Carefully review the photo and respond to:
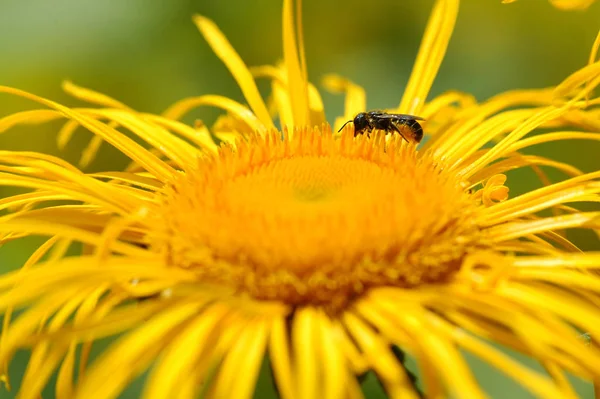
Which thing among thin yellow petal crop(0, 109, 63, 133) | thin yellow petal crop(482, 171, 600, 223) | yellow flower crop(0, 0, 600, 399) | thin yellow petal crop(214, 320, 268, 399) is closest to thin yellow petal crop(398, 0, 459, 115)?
yellow flower crop(0, 0, 600, 399)

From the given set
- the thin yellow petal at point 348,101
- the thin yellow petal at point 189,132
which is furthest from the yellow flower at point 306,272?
the thin yellow petal at point 348,101

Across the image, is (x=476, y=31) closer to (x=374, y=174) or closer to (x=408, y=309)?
(x=374, y=174)

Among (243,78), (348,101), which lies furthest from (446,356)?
(348,101)

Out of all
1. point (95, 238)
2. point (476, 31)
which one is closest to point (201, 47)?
point (476, 31)

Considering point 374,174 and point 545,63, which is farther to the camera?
point 545,63

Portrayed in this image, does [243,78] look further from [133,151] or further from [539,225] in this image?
[539,225]
